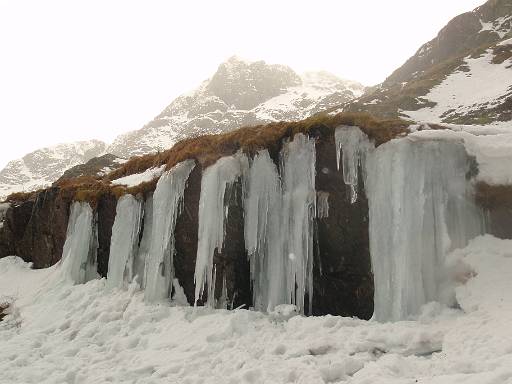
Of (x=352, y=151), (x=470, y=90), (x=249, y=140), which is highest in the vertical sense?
(x=470, y=90)

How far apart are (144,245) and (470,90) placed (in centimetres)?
3701

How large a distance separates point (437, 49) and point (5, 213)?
68.8 meters

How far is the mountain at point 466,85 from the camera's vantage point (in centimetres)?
3284

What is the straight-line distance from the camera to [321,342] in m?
8.14

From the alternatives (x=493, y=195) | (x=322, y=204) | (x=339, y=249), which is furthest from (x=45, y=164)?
(x=493, y=195)

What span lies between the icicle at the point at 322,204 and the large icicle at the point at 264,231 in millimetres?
1001

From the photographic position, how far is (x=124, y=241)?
14.1 m

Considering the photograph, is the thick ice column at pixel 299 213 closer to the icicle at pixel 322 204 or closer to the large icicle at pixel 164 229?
the icicle at pixel 322 204

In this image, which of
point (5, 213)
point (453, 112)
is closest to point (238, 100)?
point (453, 112)

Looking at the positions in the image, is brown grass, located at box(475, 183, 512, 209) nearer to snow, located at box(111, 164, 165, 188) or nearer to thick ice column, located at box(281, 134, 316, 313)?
thick ice column, located at box(281, 134, 316, 313)

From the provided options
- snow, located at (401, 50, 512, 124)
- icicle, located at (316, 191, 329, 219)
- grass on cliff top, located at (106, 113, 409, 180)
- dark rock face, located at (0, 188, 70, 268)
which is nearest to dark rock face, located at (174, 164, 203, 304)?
grass on cliff top, located at (106, 113, 409, 180)

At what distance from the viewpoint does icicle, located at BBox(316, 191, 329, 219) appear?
1059 cm

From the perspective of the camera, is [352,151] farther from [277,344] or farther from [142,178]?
[142,178]

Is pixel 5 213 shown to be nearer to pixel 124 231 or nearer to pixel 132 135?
pixel 124 231
